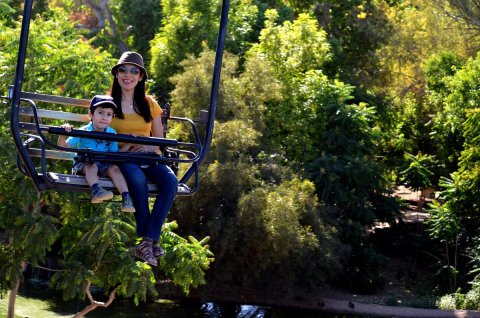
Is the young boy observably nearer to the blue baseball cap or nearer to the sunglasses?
the blue baseball cap

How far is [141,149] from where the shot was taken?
6.71m

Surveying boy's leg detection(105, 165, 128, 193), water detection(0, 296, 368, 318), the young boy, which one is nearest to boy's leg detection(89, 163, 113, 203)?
the young boy

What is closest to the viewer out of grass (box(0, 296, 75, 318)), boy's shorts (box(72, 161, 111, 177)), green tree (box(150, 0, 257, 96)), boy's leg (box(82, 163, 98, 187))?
boy's leg (box(82, 163, 98, 187))

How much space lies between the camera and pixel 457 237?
23969mm

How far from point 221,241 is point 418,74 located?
39.9 feet

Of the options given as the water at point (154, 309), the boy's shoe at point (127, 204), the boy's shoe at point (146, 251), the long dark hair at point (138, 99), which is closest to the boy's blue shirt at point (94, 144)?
the long dark hair at point (138, 99)

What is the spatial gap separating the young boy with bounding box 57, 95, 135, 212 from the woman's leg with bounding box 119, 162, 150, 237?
0.13 feet

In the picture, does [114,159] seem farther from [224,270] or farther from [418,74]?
[418,74]

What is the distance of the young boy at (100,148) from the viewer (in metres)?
6.28

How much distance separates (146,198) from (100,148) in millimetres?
457

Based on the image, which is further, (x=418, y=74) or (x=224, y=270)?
(x=418, y=74)

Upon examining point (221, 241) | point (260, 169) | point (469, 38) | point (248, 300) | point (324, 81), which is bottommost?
point (248, 300)

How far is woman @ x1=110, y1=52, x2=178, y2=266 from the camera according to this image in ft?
20.7

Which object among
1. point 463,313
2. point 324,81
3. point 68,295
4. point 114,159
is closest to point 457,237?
point 463,313
